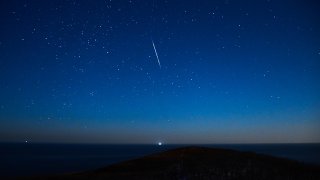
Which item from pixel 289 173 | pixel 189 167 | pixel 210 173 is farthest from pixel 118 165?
pixel 289 173

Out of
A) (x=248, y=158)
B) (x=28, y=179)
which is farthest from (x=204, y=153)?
(x=28, y=179)

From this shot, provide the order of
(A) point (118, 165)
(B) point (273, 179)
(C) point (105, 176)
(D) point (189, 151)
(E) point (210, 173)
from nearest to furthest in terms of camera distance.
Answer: (B) point (273, 179) < (E) point (210, 173) < (C) point (105, 176) < (A) point (118, 165) < (D) point (189, 151)

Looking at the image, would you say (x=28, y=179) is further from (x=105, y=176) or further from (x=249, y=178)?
(x=249, y=178)

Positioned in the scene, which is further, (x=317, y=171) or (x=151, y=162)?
(x=151, y=162)

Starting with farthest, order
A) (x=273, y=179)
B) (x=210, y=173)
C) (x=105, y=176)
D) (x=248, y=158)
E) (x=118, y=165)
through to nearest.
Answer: (x=118, y=165) → (x=248, y=158) → (x=105, y=176) → (x=210, y=173) → (x=273, y=179)

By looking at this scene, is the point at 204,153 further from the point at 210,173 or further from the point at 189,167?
the point at 210,173

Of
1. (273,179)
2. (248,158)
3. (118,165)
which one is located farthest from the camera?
(118,165)
